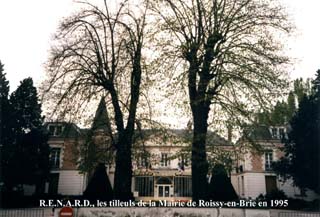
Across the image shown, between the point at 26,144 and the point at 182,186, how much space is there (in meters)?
19.0

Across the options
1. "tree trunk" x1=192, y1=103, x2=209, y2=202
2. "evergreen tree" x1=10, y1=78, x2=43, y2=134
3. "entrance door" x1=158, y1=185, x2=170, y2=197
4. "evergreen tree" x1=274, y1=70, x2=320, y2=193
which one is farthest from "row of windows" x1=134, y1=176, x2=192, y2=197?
"tree trunk" x1=192, y1=103, x2=209, y2=202

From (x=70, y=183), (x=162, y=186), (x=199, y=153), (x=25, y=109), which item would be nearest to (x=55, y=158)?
(x=70, y=183)

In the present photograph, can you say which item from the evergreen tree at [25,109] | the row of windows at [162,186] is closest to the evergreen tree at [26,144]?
the evergreen tree at [25,109]

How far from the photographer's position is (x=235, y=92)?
14.8 m

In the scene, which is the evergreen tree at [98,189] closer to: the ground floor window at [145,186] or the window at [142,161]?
the window at [142,161]

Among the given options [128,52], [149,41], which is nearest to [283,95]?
[149,41]

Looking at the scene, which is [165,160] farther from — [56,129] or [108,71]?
[56,129]

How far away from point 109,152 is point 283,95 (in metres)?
9.29

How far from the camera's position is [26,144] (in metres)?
29.6

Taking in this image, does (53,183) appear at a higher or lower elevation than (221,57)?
lower

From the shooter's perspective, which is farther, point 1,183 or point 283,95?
point 1,183

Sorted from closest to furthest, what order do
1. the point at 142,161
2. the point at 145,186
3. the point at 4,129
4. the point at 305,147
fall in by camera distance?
the point at 142,161 < the point at 305,147 < the point at 4,129 < the point at 145,186

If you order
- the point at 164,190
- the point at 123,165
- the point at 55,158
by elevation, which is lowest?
the point at 164,190

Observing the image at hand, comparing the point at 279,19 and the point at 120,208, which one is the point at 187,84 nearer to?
the point at 279,19
